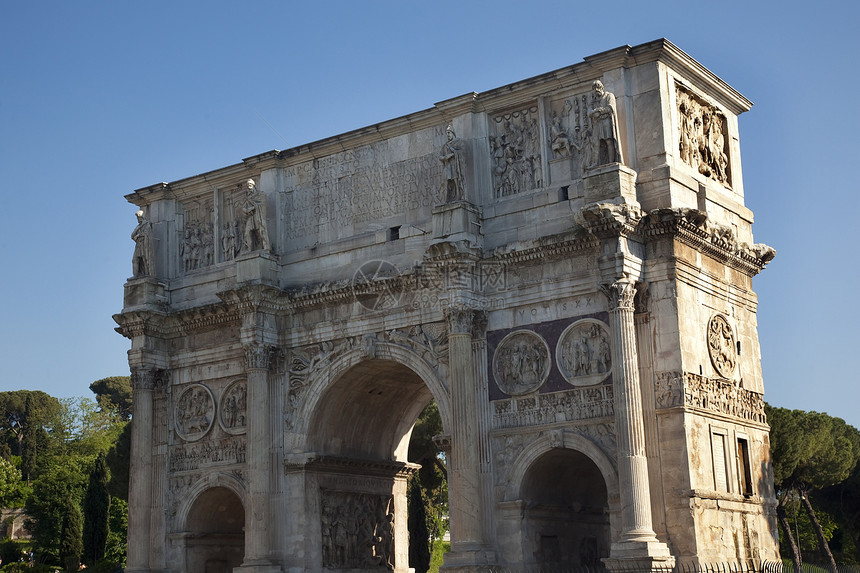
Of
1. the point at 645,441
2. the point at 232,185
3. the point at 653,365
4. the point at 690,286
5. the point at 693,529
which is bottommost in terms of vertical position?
the point at 693,529

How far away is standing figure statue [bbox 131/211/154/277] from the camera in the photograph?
27.4 meters

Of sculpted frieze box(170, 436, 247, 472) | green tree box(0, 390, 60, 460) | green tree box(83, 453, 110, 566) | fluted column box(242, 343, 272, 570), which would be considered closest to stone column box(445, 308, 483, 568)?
fluted column box(242, 343, 272, 570)

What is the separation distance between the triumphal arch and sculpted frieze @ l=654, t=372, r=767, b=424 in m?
0.06

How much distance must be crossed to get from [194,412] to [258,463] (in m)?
2.93

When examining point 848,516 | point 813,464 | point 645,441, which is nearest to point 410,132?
point 645,441

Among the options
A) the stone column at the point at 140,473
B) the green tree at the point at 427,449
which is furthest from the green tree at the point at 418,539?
the stone column at the point at 140,473

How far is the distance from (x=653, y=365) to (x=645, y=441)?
1.35 m

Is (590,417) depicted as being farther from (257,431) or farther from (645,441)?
(257,431)

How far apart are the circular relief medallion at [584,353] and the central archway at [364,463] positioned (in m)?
4.04

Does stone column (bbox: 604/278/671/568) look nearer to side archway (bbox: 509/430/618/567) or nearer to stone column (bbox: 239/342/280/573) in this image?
side archway (bbox: 509/430/618/567)

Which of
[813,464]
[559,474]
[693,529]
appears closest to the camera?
[693,529]

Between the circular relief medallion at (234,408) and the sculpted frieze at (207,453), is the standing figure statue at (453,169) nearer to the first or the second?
the circular relief medallion at (234,408)

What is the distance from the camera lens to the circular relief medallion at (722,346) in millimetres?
21641

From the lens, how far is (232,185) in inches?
1064
